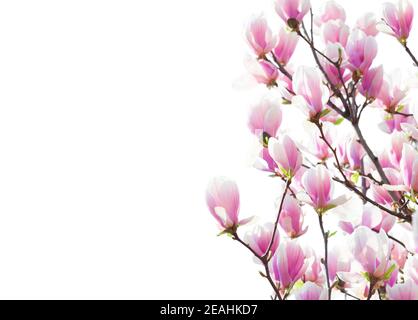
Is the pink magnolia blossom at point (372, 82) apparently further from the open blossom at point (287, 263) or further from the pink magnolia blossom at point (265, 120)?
the open blossom at point (287, 263)

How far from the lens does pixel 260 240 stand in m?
0.61

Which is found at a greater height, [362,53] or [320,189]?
[362,53]

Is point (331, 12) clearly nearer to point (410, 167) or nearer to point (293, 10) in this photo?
point (293, 10)

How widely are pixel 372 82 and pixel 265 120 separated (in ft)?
0.45

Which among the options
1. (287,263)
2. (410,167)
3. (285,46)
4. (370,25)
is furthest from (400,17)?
(287,263)

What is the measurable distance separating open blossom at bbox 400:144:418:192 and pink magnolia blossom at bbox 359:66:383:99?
5.7 inches

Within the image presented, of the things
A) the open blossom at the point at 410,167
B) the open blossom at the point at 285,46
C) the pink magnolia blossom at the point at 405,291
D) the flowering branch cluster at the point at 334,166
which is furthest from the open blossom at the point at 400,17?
the pink magnolia blossom at the point at 405,291

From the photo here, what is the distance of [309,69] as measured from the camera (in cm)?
66

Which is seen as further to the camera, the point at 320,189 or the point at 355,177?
the point at 355,177

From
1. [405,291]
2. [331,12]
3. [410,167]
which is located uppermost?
[331,12]

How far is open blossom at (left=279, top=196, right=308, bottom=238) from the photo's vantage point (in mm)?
653

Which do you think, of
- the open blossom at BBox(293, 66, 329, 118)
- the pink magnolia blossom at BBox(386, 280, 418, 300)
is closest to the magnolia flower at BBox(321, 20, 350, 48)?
the open blossom at BBox(293, 66, 329, 118)
